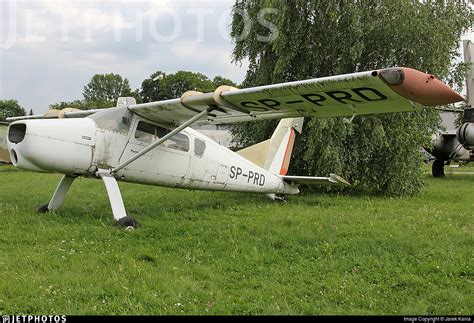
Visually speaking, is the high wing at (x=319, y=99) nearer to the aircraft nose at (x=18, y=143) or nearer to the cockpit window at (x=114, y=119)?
the cockpit window at (x=114, y=119)

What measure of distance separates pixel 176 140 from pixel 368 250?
465cm

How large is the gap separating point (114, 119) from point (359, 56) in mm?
7579

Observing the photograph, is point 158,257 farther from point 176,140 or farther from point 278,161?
point 278,161

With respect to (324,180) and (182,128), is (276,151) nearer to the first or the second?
(324,180)

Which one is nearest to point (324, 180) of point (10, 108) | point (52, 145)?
point (52, 145)

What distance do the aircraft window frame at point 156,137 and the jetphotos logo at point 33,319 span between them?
4.96m

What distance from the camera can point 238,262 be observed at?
18.3 ft

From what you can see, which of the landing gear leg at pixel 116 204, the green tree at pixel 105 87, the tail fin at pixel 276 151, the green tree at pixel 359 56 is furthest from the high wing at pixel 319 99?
the green tree at pixel 105 87

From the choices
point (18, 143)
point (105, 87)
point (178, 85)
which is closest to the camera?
point (18, 143)

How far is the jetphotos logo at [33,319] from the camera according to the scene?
3.78 m

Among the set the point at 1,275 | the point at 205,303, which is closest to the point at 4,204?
the point at 1,275

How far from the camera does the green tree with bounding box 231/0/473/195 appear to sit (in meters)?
12.6

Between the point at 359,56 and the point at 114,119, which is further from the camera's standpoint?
the point at 359,56

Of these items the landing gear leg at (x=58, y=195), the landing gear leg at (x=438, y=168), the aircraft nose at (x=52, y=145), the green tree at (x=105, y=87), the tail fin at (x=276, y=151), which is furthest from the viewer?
the green tree at (x=105, y=87)
